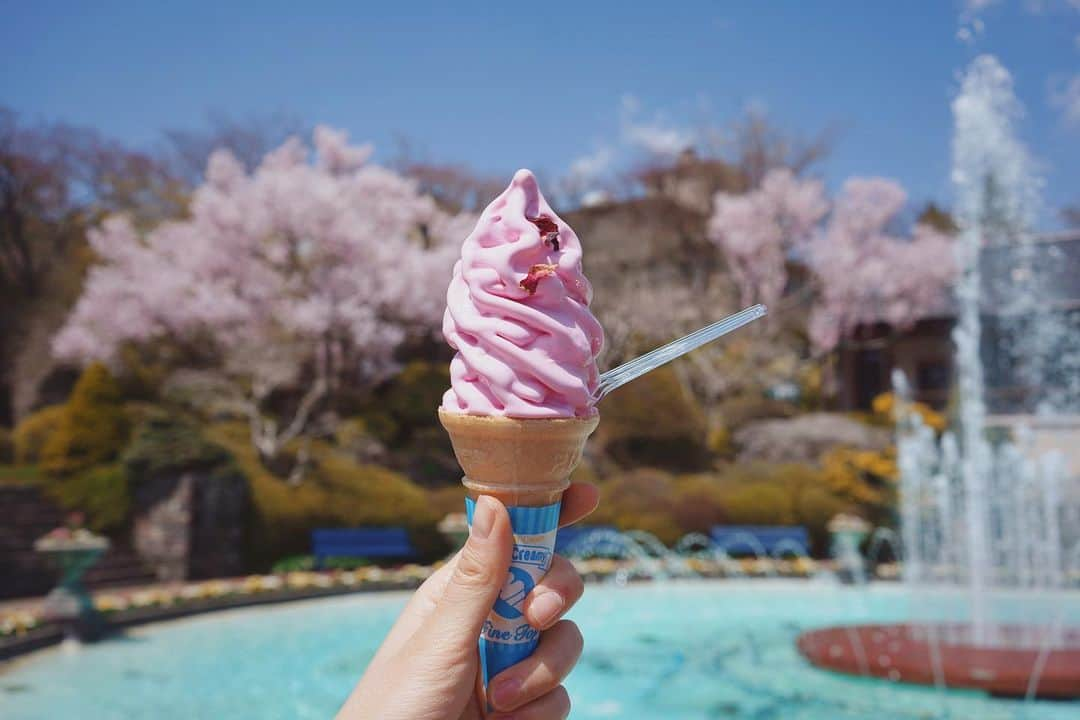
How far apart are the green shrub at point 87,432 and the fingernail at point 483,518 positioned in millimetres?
13921

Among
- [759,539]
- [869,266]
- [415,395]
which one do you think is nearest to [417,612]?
[759,539]

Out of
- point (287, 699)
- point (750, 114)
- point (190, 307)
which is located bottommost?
point (287, 699)

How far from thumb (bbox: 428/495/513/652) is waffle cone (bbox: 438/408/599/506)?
0.35ft

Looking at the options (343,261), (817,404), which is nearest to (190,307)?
(343,261)

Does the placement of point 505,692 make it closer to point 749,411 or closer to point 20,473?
point 20,473

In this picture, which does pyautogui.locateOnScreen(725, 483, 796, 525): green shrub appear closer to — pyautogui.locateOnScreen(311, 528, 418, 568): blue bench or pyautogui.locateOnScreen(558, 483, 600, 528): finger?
pyautogui.locateOnScreen(311, 528, 418, 568): blue bench

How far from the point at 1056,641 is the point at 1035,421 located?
42.4 ft

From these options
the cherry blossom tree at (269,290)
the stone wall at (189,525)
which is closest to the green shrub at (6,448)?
the cherry blossom tree at (269,290)

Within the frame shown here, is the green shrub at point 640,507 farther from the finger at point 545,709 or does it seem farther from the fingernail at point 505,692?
the fingernail at point 505,692

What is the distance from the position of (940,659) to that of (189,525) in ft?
32.9

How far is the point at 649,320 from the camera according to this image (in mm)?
23578

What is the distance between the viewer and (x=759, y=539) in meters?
15.7

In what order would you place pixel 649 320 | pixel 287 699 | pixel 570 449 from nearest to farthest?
pixel 570 449 → pixel 287 699 → pixel 649 320

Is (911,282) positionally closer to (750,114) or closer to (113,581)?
(750,114)
